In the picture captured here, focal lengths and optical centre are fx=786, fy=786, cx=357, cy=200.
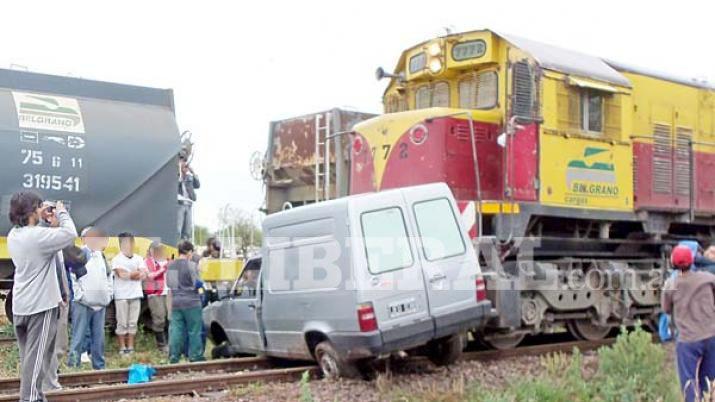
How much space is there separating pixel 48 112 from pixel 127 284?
2.53 meters

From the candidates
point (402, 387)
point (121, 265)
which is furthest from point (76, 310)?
point (402, 387)

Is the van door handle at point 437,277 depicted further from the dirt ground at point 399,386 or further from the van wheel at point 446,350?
the dirt ground at point 399,386

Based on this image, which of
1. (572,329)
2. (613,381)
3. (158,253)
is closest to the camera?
(613,381)

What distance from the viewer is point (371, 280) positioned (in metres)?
7.88

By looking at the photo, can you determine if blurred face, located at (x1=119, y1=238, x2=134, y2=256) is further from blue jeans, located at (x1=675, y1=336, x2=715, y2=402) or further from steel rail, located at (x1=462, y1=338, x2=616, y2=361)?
blue jeans, located at (x1=675, y1=336, x2=715, y2=402)

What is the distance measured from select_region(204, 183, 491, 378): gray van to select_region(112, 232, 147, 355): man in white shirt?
241 centimetres

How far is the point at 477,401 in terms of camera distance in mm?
6996

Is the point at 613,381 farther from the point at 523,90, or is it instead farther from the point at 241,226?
the point at 241,226

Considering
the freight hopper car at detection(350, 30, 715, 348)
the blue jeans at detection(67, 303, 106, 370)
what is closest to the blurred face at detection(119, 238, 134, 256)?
the blue jeans at detection(67, 303, 106, 370)

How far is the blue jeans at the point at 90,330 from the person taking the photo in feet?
31.1

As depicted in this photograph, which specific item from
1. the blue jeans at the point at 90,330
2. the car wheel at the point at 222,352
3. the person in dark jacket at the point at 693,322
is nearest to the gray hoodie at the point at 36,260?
the blue jeans at the point at 90,330

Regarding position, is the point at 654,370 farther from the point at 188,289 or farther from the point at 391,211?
the point at 188,289

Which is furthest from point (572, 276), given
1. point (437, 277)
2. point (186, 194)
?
point (186, 194)

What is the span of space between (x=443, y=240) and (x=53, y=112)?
18.6 ft
